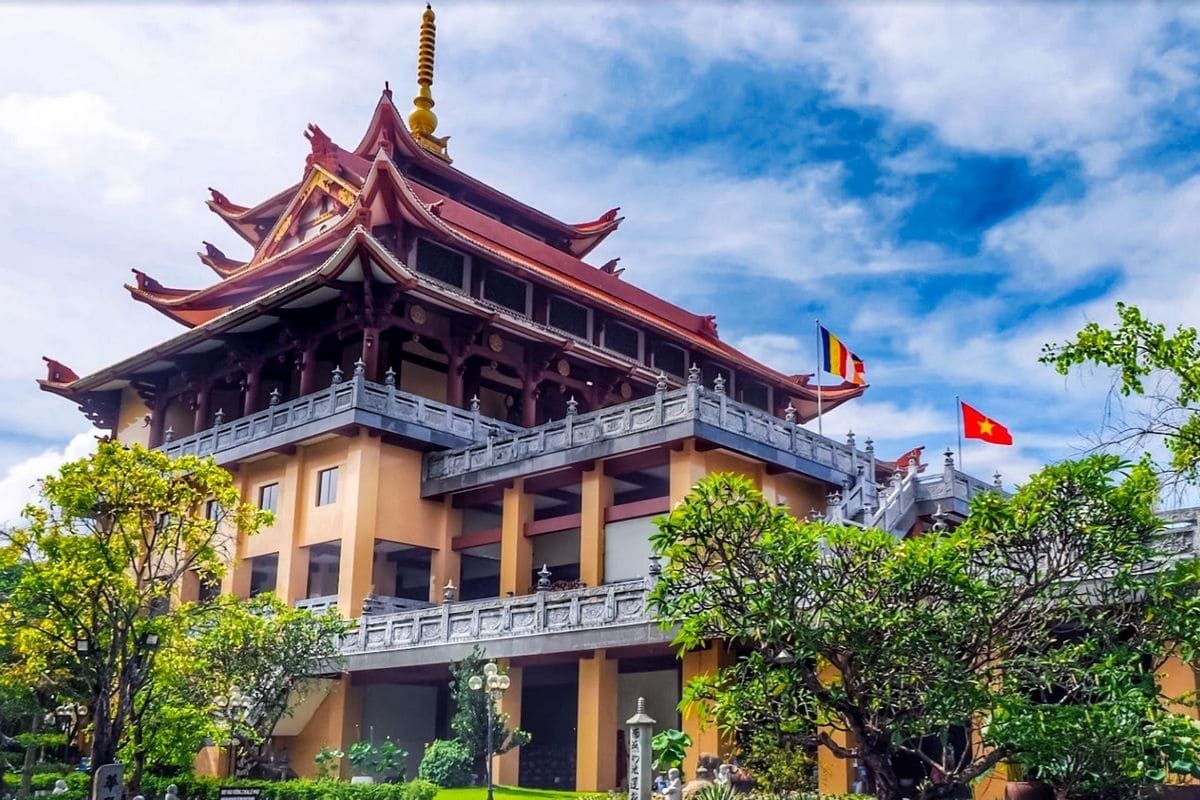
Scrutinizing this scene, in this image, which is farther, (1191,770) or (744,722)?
(744,722)

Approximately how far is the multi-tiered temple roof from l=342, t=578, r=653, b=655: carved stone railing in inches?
371

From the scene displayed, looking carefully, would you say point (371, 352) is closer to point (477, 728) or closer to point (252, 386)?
point (252, 386)

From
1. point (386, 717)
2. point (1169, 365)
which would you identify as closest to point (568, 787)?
point (386, 717)

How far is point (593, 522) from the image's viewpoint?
29.6 metres

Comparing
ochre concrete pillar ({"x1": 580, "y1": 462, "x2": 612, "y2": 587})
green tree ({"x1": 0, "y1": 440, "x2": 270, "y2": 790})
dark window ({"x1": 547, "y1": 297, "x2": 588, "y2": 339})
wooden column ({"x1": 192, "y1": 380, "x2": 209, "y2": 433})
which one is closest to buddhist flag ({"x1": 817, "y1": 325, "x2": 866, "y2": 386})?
ochre concrete pillar ({"x1": 580, "y1": 462, "x2": 612, "y2": 587})

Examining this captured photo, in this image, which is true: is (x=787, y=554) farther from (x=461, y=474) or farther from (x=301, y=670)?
Result: (x=461, y=474)

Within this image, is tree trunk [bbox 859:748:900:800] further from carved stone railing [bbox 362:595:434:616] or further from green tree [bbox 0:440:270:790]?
carved stone railing [bbox 362:595:434:616]

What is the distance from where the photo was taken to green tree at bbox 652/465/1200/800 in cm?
1390

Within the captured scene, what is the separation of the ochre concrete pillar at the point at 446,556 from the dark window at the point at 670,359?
465 inches

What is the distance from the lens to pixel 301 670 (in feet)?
88.8

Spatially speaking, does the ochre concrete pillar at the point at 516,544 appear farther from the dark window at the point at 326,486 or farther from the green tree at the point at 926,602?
the green tree at the point at 926,602

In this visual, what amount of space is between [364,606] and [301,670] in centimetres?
344

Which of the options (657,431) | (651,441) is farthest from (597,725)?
(657,431)

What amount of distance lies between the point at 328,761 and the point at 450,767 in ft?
16.8
